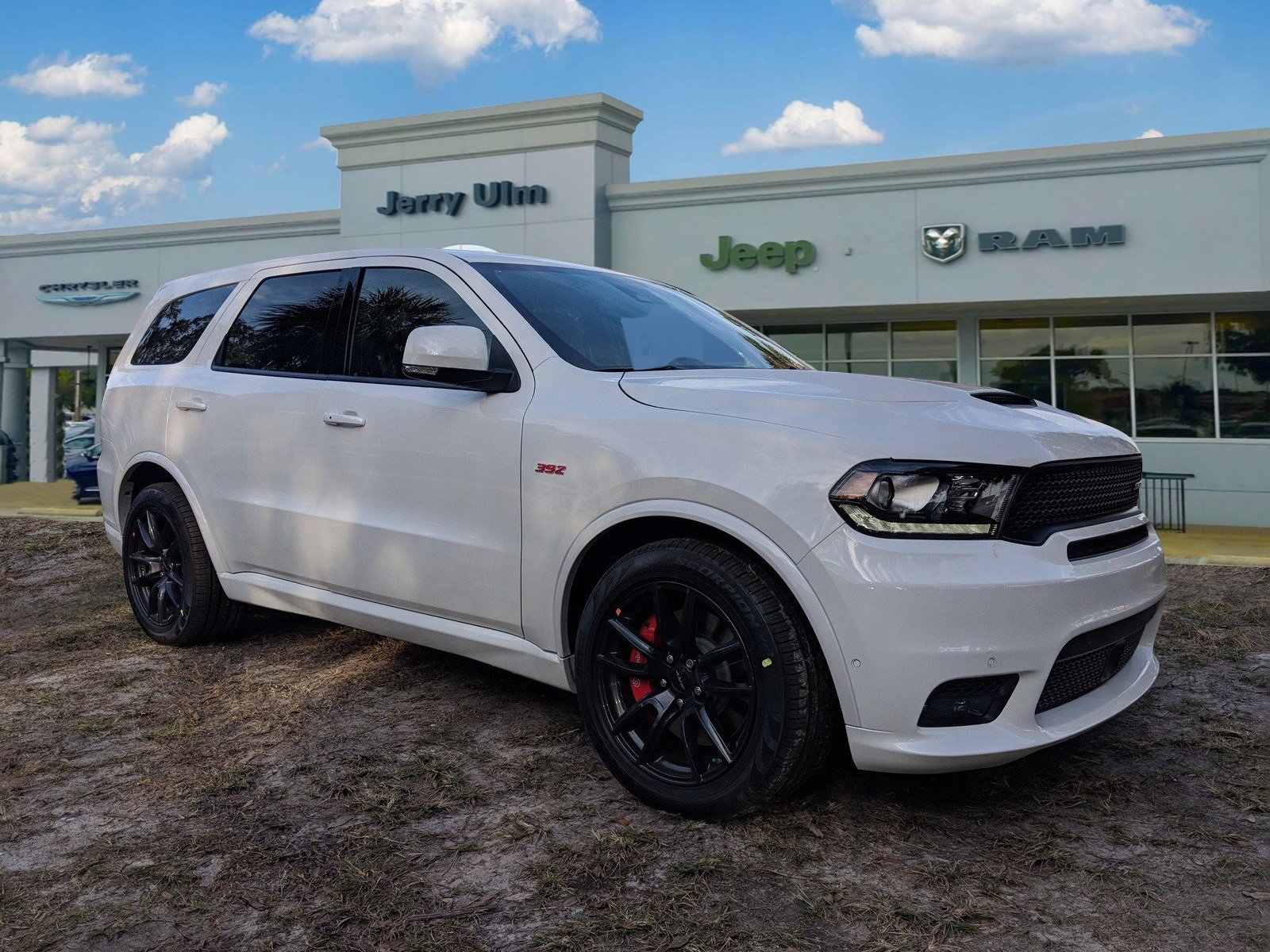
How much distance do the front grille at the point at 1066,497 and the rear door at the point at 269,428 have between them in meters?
2.52

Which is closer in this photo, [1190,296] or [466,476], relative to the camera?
[466,476]

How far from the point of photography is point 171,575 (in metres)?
5.23

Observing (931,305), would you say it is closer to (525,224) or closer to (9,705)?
(525,224)

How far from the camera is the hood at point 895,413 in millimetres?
2867

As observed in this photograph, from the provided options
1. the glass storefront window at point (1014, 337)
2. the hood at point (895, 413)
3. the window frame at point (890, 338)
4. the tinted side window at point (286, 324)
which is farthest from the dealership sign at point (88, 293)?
the hood at point (895, 413)

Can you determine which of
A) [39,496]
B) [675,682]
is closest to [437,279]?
[675,682]

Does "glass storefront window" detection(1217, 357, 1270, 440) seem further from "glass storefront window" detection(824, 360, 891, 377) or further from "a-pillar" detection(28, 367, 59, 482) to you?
"a-pillar" detection(28, 367, 59, 482)

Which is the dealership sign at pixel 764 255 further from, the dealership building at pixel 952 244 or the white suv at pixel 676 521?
the white suv at pixel 676 521

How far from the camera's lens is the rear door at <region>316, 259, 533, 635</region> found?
3660mm

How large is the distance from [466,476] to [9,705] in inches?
92.3

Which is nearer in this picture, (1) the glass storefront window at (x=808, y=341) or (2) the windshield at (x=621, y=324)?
(2) the windshield at (x=621, y=324)

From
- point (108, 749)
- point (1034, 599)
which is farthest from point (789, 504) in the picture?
point (108, 749)

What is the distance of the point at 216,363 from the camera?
500 cm

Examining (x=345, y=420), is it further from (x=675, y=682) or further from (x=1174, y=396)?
(x=1174, y=396)
